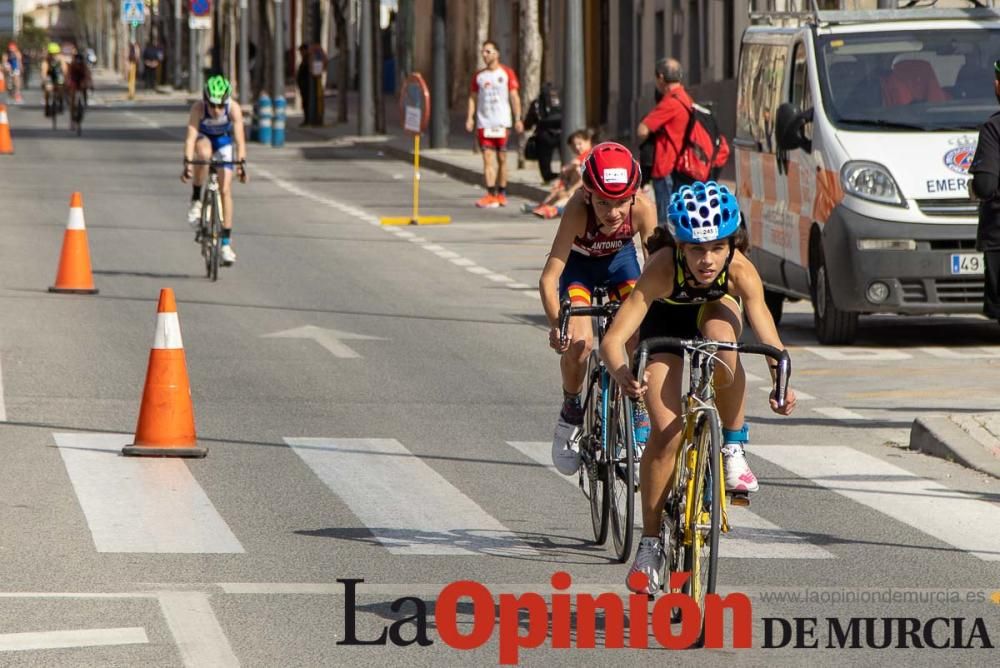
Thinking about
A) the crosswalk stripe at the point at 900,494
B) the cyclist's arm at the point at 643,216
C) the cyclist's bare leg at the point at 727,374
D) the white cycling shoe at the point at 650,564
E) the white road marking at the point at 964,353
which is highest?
the cyclist's arm at the point at 643,216

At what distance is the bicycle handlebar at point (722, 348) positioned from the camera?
22.8 ft

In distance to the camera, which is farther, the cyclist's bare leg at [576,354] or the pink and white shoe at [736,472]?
the cyclist's bare leg at [576,354]

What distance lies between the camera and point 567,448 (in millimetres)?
9109

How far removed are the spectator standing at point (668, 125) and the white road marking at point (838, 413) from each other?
6535 mm

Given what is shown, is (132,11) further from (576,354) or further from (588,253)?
(576,354)

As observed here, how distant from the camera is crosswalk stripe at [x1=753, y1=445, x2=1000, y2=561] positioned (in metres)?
9.11

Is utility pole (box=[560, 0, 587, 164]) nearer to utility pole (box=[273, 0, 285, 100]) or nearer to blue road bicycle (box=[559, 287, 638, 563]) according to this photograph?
blue road bicycle (box=[559, 287, 638, 563])

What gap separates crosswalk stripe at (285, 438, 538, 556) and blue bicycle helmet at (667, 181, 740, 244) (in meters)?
1.88

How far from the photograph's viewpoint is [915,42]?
16.1m

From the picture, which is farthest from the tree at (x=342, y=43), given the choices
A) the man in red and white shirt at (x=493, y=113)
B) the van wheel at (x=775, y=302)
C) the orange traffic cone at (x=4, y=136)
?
the van wheel at (x=775, y=302)

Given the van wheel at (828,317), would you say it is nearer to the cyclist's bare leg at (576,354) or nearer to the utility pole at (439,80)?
the cyclist's bare leg at (576,354)

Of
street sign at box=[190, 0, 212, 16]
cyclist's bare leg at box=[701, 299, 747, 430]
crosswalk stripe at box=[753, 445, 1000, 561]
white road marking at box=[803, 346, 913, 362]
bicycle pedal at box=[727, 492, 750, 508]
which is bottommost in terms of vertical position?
white road marking at box=[803, 346, 913, 362]

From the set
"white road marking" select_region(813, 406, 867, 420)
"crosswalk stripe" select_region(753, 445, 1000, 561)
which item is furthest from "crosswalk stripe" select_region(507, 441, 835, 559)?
"white road marking" select_region(813, 406, 867, 420)

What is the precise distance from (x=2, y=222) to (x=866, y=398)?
14.9m
